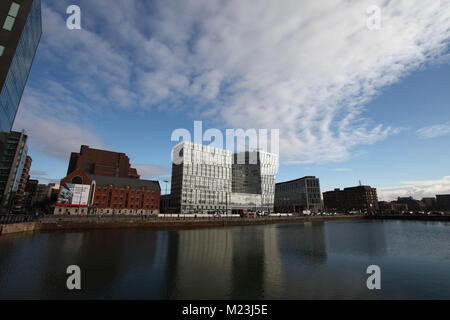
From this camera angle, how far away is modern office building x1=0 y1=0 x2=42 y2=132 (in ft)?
108

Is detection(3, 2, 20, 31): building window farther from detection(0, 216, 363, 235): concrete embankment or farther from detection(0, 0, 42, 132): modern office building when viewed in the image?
detection(0, 216, 363, 235): concrete embankment

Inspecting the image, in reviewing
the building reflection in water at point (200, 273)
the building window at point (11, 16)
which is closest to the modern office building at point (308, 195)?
the building reflection in water at point (200, 273)

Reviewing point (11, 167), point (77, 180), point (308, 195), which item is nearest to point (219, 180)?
point (77, 180)

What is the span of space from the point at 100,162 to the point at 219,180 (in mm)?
83469

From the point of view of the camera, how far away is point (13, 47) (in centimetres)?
3359

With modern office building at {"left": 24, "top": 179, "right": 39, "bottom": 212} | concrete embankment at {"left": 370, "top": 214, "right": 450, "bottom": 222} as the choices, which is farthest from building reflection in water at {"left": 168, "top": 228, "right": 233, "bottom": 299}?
modern office building at {"left": 24, "top": 179, "right": 39, "bottom": 212}

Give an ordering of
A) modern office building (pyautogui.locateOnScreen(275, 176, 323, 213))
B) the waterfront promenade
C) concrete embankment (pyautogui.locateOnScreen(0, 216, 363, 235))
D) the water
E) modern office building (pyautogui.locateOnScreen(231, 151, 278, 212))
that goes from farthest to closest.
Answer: modern office building (pyautogui.locateOnScreen(275, 176, 323, 213))
modern office building (pyautogui.locateOnScreen(231, 151, 278, 212))
the waterfront promenade
concrete embankment (pyautogui.locateOnScreen(0, 216, 363, 235))
the water

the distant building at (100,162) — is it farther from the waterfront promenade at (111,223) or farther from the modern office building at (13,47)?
the modern office building at (13,47)

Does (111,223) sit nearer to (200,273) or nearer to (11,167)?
(200,273)

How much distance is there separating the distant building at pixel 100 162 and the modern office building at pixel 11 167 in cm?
3142

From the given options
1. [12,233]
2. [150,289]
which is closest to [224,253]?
[150,289]

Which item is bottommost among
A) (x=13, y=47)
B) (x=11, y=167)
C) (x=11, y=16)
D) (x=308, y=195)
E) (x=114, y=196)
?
(x=114, y=196)

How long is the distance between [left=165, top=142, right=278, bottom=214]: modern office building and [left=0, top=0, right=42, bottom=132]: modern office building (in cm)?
10023
